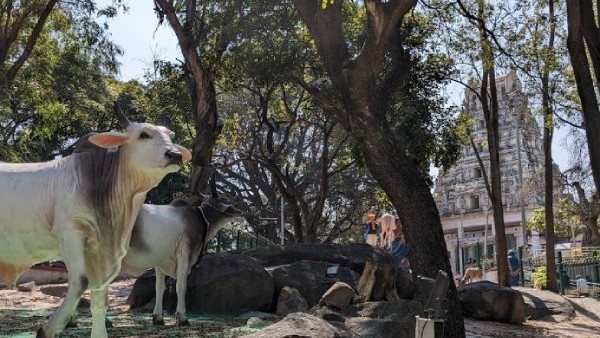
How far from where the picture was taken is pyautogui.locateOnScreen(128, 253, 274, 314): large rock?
36.6 ft

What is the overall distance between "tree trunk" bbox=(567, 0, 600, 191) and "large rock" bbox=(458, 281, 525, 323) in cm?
488

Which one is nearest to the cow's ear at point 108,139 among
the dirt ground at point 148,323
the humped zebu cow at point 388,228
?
the dirt ground at point 148,323

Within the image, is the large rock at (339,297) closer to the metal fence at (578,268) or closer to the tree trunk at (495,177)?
the tree trunk at (495,177)

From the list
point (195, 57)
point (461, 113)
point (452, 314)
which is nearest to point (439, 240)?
point (452, 314)

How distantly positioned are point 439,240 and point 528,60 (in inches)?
330

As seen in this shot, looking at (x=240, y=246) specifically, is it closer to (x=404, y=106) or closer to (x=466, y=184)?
(x=404, y=106)

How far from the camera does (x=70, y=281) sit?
5.38 m

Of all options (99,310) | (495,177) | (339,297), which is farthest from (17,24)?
(495,177)

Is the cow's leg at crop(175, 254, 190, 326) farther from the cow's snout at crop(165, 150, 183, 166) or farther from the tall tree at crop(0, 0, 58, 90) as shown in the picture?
the tall tree at crop(0, 0, 58, 90)

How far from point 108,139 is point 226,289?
6.12 meters

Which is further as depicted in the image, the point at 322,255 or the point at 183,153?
the point at 322,255

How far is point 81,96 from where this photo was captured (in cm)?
2209

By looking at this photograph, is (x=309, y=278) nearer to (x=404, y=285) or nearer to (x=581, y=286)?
(x=404, y=285)

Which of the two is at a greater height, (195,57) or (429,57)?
(429,57)
